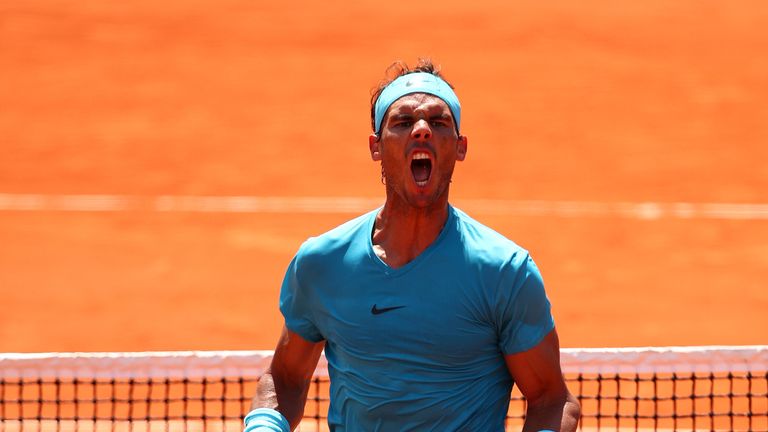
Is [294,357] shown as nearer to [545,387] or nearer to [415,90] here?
[545,387]

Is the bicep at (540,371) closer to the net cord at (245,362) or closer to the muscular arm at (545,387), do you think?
the muscular arm at (545,387)

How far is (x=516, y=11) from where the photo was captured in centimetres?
2538

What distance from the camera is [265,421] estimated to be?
338 centimetres

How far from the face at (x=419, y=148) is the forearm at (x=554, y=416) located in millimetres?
629

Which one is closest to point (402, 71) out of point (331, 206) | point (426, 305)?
point (426, 305)

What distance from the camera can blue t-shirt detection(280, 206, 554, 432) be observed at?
3143mm

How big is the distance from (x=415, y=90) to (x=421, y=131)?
0.17 meters

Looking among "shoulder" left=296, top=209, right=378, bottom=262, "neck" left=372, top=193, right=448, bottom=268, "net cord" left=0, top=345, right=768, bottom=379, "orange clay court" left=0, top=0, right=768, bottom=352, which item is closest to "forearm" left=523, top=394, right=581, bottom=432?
"neck" left=372, top=193, right=448, bottom=268

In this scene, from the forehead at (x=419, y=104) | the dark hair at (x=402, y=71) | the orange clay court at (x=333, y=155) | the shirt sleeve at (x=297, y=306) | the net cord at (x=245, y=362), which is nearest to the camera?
the forehead at (x=419, y=104)

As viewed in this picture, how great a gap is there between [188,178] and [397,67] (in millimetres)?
14508

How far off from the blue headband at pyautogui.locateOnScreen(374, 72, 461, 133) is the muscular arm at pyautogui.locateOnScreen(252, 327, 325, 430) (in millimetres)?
665

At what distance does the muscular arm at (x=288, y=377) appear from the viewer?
3.47 m

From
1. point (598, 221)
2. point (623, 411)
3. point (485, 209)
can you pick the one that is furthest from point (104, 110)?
point (623, 411)

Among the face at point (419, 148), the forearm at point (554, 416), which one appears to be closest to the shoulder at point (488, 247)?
the face at point (419, 148)
